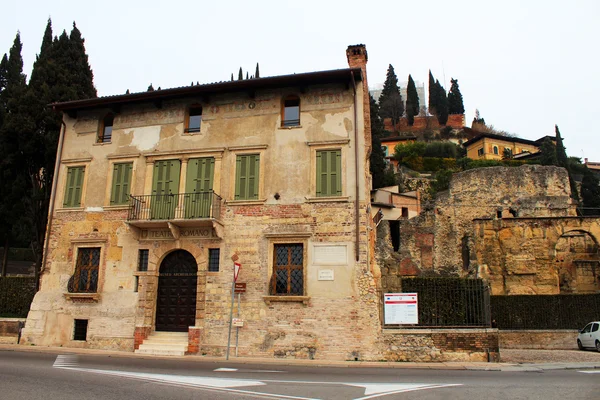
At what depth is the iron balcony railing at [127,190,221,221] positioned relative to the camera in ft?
55.8

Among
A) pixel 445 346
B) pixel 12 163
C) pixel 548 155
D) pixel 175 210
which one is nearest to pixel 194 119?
pixel 175 210

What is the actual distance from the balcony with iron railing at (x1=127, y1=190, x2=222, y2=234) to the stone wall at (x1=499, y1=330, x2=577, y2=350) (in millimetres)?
15094

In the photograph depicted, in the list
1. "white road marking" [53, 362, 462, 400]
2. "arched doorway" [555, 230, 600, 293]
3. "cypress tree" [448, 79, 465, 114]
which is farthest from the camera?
"cypress tree" [448, 79, 465, 114]

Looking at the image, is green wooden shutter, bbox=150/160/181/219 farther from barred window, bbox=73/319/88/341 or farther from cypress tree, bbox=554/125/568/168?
cypress tree, bbox=554/125/568/168

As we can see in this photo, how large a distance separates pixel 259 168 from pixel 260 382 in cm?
928

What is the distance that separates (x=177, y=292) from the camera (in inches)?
675

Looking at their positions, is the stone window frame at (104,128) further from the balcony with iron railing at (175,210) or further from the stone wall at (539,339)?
the stone wall at (539,339)

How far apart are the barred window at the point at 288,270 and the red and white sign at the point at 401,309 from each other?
2.97 meters

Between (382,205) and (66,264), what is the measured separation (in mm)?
27780

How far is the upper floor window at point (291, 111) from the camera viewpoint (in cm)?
1756

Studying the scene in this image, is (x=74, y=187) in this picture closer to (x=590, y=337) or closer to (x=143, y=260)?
(x=143, y=260)

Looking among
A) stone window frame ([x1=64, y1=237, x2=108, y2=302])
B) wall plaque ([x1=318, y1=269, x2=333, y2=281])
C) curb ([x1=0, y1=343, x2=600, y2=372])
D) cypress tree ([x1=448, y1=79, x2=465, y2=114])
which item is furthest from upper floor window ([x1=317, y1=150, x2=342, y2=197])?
cypress tree ([x1=448, y1=79, x2=465, y2=114])

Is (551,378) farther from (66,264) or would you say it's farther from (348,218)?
(66,264)

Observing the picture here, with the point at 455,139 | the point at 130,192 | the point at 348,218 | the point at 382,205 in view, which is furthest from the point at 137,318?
the point at 455,139
